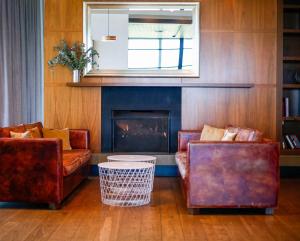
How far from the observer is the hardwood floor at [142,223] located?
3.30 metres

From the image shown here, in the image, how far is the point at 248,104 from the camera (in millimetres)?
6191

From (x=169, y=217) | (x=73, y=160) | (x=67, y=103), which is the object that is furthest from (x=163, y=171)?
(x=169, y=217)

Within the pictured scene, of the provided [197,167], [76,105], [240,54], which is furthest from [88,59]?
[197,167]

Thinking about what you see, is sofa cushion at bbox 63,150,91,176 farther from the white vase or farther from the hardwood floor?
the white vase

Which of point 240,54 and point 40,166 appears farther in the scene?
point 240,54

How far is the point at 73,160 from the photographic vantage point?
4676 mm

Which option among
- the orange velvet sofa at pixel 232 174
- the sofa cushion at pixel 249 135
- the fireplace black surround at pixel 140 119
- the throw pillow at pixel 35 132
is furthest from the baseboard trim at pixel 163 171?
the orange velvet sofa at pixel 232 174

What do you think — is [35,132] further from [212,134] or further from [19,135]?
[212,134]

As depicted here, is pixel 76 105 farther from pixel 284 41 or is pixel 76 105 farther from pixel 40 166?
pixel 284 41

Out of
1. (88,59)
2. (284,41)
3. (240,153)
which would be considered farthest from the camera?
(284,41)

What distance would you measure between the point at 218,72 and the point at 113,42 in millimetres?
1609

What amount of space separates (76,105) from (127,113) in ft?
2.49

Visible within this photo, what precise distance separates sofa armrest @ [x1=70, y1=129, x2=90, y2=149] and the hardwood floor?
140cm

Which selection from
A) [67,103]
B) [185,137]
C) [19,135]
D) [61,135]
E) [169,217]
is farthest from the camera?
[67,103]
